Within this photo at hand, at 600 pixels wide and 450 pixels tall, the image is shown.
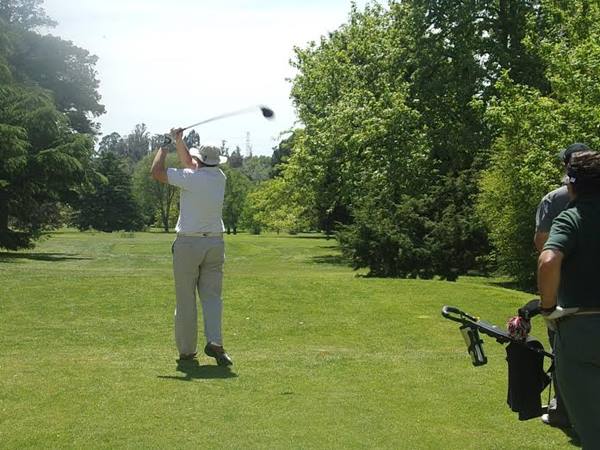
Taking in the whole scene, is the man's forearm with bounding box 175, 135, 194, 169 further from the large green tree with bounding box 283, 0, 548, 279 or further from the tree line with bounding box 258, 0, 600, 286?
the large green tree with bounding box 283, 0, 548, 279

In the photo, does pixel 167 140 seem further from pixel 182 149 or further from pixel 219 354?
pixel 219 354

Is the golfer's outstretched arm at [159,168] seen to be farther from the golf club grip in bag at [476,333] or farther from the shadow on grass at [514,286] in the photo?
the shadow on grass at [514,286]

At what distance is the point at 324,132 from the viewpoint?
1519 inches

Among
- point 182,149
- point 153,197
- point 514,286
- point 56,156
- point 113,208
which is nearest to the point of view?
point 182,149

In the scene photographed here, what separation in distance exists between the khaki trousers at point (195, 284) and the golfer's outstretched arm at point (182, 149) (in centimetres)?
81

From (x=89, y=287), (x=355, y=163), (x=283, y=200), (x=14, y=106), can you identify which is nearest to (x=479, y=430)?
(x=89, y=287)

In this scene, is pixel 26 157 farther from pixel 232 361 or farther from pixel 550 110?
pixel 232 361

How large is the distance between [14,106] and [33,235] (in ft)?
19.9

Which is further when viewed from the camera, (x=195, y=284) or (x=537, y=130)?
(x=537, y=130)

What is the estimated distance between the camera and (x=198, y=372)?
857 centimetres

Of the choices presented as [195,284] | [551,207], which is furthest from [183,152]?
[551,207]

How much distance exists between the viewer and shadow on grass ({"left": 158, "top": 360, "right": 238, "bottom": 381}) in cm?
825

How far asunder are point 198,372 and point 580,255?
16.6ft

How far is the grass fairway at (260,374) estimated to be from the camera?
630cm
